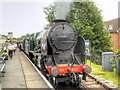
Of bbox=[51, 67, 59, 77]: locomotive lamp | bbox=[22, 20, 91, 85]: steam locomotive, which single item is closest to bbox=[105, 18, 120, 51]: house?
bbox=[22, 20, 91, 85]: steam locomotive

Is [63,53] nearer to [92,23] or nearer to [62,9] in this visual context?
[92,23]

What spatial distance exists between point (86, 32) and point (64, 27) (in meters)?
Result: 17.8

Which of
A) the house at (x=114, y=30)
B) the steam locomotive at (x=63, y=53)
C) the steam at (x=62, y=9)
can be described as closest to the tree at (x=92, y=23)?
the steam at (x=62, y=9)

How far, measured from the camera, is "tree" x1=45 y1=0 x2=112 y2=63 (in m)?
30.2

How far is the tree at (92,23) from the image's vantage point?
30156 mm

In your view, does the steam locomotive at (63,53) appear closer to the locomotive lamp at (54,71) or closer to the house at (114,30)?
the locomotive lamp at (54,71)

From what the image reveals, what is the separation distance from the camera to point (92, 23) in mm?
31000

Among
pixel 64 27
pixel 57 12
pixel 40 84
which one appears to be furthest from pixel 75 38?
pixel 57 12

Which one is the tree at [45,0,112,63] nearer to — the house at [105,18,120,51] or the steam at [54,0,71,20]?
the steam at [54,0,71,20]

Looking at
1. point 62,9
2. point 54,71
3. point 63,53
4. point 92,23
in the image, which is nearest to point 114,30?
point 62,9

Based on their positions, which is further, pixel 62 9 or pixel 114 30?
pixel 114 30

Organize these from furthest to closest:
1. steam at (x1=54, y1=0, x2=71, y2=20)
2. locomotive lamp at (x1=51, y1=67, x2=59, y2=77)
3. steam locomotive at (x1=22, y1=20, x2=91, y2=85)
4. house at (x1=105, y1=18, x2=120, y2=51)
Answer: house at (x1=105, y1=18, x2=120, y2=51)
steam at (x1=54, y1=0, x2=71, y2=20)
steam locomotive at (x1=22, y1=20, x2=91, y2=85)
locomotive lamp at (x1=51, y1=67, x2=59, y2=77)

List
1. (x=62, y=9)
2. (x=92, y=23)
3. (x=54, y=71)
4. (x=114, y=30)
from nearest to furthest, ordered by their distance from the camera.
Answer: (x=54, y=71)
(x=92, y=23)
(x=62, y=9)
(x=114, y=30)

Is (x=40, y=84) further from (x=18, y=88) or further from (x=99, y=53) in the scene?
(x=99, y=53)
